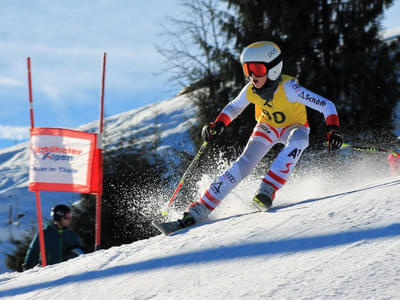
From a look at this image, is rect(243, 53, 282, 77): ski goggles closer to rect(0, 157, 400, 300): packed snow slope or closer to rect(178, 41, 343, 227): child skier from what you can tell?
rect(178, 41, 343, 227): child skier

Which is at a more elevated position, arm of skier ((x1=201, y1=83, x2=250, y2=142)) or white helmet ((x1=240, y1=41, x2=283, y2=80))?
white helmet ((x1=240, y1=41, x2=283, y2=80))

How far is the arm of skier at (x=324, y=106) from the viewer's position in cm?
377

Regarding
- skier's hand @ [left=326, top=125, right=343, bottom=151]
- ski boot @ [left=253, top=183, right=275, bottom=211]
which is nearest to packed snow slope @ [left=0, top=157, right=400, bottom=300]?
ski boot @ [left=253, top=183, right=275, bottom=211]

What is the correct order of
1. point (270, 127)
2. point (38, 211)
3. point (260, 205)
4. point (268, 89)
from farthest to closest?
point (38, 211)
point (270, 127)
point (268, 89)
point (260, 205)

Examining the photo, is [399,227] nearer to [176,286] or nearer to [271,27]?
[176,286]

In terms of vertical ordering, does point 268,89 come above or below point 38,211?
above

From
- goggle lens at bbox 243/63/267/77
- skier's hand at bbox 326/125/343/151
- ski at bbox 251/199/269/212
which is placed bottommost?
ski at bbox 251/199/269/212

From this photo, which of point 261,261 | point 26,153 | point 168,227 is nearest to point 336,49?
point 168,227

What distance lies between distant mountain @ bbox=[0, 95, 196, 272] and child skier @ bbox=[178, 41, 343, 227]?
9.09 meters

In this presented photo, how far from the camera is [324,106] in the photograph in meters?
4.06

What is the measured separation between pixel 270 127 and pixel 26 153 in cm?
4194

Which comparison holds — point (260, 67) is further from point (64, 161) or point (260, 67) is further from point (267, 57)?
point (64, 161)

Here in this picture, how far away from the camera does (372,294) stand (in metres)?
1.81

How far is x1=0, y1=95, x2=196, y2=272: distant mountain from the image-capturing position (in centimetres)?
1827
